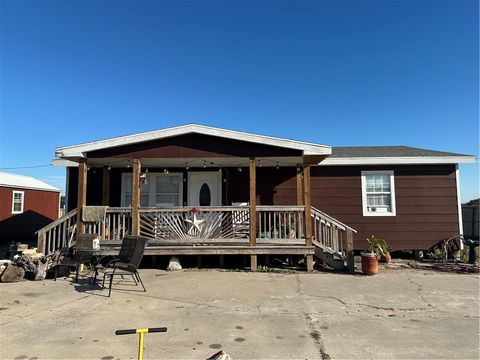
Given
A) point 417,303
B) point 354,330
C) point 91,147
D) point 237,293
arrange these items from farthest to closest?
point 91,147 < point 237,293 < point 417,303 < point 354,330

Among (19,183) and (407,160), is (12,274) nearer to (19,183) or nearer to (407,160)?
(407,160)

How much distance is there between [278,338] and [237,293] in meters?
2.30

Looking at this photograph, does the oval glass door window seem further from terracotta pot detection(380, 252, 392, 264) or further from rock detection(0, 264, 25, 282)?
terracotta pot detection(380, 252, 392, 264)

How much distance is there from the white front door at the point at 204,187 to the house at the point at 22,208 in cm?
929

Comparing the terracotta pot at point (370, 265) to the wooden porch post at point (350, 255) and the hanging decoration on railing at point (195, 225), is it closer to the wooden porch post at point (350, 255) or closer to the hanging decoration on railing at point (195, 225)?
the wooden porch post at point (350, 255)

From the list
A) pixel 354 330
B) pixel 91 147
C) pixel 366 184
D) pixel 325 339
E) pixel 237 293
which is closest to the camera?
pixel 325 339

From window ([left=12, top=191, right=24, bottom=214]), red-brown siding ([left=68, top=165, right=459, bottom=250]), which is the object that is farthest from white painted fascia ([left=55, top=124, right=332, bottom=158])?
window ([left=12, top=191, right=24, bottom=214])

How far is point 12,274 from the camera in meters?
7.39

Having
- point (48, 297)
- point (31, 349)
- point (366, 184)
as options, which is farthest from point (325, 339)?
point (366, 184)

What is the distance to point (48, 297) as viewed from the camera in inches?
239

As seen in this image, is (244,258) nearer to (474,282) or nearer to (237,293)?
(237,293)

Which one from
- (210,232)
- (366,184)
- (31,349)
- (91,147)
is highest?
(91,147)

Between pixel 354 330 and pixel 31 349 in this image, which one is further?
pixel 354 330

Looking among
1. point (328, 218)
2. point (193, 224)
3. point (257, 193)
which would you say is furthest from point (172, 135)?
point (328, 218)
